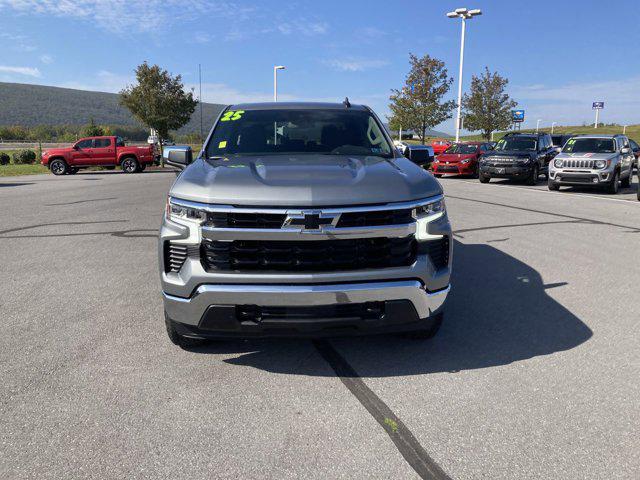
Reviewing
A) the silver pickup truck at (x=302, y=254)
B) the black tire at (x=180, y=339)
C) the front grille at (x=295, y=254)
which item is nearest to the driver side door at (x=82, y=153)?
the black tire at (x=180, y=339)

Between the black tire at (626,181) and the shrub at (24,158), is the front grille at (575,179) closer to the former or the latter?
the black tire at (626,181)

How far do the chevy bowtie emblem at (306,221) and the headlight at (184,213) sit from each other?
0.52m

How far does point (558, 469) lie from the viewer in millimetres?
2416

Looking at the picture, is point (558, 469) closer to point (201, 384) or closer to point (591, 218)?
point (201, 384)

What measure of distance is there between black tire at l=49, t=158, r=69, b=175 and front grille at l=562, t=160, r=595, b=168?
23.8 meters

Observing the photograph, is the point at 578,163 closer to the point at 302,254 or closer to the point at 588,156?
the point at 588,156

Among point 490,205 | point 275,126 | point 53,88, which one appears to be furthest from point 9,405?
point 53,88

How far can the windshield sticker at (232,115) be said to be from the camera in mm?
4884

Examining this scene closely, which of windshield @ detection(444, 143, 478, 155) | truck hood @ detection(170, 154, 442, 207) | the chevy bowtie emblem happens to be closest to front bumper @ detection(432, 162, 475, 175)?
windshield @ detection(444, 143, 478, 155)

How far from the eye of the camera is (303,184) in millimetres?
3148

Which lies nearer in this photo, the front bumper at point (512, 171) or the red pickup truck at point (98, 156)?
the front bumper at point (512, 171)

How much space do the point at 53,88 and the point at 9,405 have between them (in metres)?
212

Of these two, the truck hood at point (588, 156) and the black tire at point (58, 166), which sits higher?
the truck hood at point (588, 156)

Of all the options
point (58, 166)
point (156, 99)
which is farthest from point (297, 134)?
point (156, 99)
